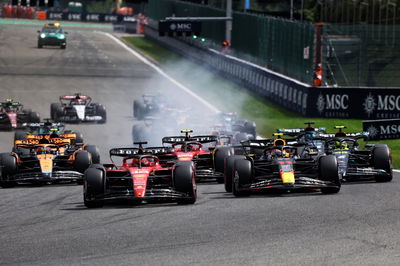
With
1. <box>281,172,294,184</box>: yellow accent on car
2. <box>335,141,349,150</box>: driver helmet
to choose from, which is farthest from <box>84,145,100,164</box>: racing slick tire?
<box>281,172,294,184</box>: yellow accent on car

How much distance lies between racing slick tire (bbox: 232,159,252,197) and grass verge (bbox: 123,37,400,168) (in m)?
8.66

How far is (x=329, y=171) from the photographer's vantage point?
1969cm

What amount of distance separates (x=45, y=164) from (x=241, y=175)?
5.20 metres

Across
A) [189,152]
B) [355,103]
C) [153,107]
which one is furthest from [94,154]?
[355,103]

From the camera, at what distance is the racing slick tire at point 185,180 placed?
18.6 m

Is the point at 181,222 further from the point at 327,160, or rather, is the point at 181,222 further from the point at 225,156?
the point at 225,156

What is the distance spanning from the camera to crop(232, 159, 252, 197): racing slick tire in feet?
65.3

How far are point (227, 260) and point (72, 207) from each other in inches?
256

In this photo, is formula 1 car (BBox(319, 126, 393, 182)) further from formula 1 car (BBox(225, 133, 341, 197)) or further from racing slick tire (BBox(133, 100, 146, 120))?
racing slick tire (BBox(133, 100, 146, 120))

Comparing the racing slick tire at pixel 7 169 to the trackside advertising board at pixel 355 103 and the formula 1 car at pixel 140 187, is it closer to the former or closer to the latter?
the formula 1 car at pixel 140 187

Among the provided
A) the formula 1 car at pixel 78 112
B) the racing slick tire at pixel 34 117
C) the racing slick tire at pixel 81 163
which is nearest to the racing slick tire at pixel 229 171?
the racing slick tire at pixel 81 163

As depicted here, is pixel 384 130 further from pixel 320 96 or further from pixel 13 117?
pixel 13 117

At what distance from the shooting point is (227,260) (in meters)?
13.0

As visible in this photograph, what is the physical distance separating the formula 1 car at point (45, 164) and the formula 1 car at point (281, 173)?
3955 millimetres
